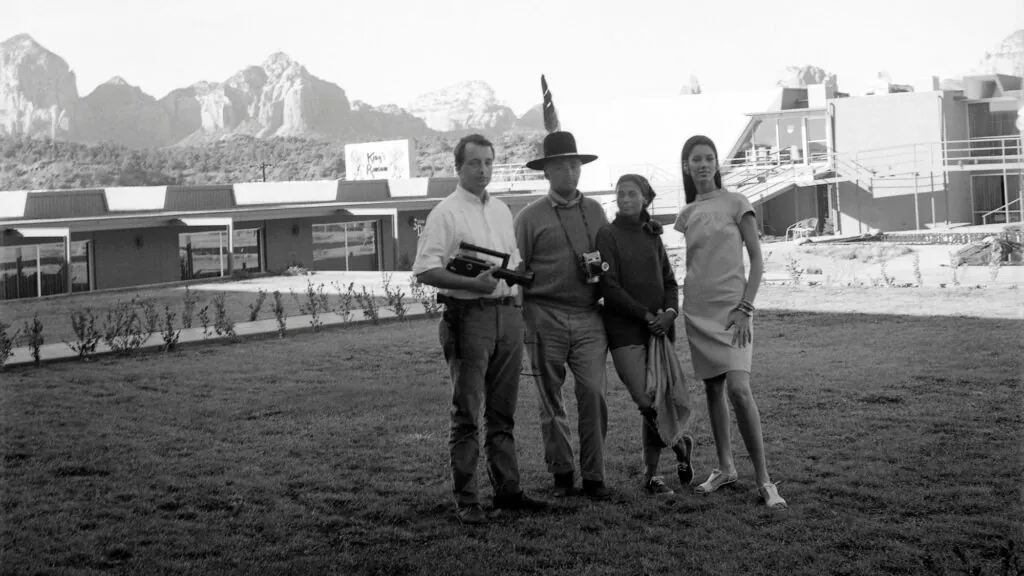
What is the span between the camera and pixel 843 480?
17.5 feet

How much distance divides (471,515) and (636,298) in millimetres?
1374

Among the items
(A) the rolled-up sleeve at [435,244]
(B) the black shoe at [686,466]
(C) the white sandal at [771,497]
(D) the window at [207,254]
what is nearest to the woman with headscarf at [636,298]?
(B) the black shoe at [686,466]

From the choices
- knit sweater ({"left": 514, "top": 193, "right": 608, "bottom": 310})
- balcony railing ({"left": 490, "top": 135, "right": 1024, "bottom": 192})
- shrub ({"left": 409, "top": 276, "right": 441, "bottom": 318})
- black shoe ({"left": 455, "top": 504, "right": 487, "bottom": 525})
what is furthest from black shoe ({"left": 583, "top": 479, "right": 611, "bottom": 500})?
balcony railing ({"left": 490, "top": 135, "right": 1024, "bottom": 192})

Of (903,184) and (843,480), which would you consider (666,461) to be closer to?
(843,480)

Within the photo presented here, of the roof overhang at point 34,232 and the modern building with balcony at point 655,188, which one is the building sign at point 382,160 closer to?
the modern building with balcony at point 655,188

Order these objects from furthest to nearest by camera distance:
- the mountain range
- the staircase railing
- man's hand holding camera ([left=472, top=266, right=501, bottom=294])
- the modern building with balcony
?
1. the mountain range
2. the staircase railing
3. the modern building with balcony
4. man's hand holding camera ([left=472, top=266, right=501, bottom=294])

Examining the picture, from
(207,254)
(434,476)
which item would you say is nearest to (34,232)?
(207,254)

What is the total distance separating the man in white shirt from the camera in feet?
15.8

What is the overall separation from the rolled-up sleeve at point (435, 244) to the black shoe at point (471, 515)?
1135 millimetres

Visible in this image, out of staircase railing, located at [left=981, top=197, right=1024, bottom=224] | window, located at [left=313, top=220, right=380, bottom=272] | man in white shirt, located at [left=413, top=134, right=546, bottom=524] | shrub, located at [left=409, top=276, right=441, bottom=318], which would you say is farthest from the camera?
staircase railing, located at [left=981, top=197, right=1024, bottom=224]

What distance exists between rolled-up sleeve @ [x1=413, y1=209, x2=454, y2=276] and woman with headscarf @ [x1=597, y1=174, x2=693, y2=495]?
32.5 inches

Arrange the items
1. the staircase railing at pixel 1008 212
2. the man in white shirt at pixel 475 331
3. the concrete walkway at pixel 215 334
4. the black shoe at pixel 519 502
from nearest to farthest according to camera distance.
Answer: the man in white shirt at pixel 475 331 → the black shoe at pixel 519 502 → the concrete walkway at pixel 215 334 → the staircase railing at pixel 1008 212

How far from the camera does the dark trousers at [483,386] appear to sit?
486 centimetres

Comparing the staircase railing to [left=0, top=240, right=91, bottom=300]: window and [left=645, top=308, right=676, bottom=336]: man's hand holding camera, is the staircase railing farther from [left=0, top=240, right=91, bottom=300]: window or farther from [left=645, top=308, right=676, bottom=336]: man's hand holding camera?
[left=645, top=308, right=676, bottom=336]: man's hand holding camera
